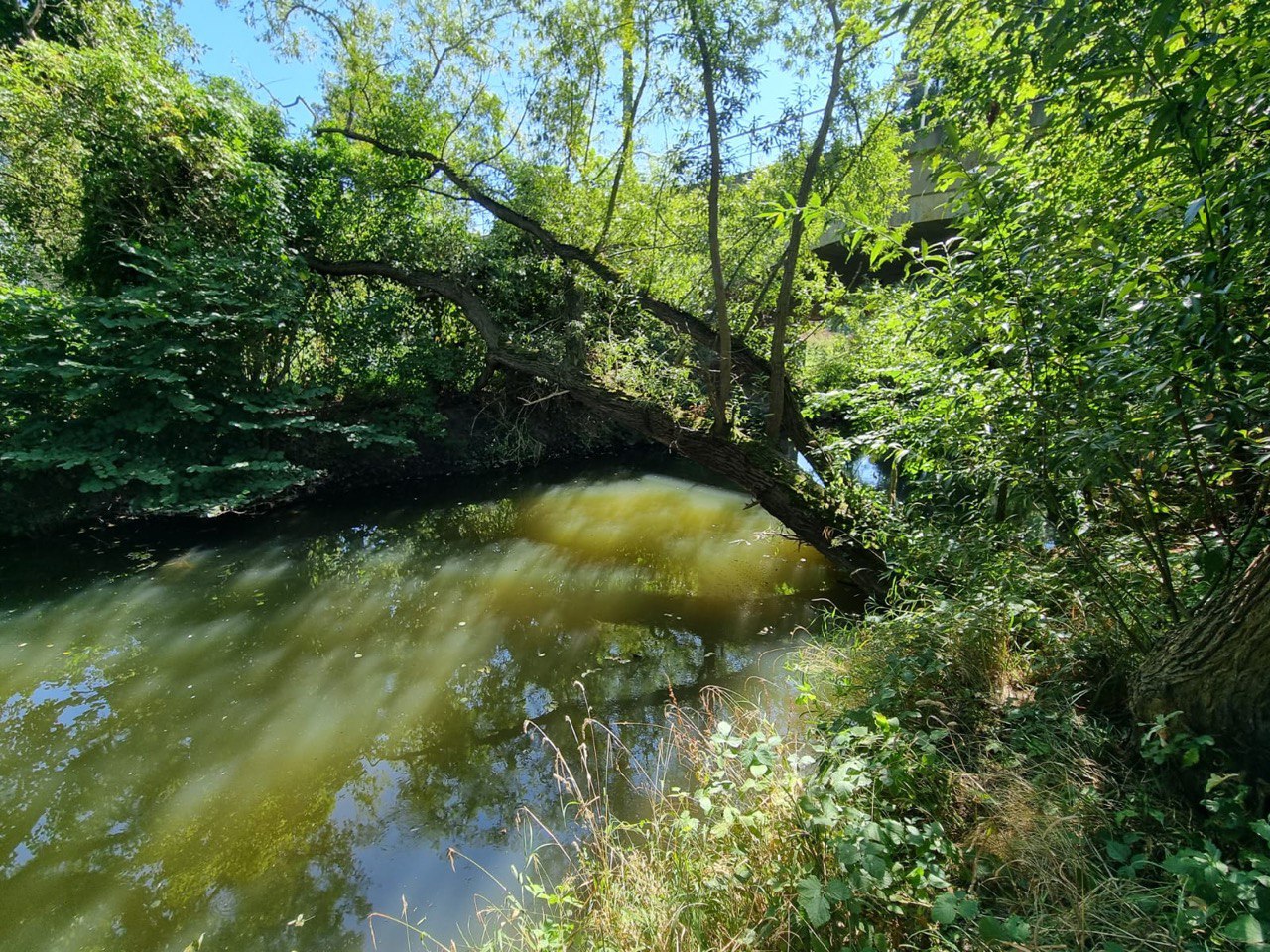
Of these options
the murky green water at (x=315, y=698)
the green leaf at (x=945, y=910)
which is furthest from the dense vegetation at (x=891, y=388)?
the murky green water at (x=315, y=698)

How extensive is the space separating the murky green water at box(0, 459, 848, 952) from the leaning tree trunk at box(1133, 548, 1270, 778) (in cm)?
245

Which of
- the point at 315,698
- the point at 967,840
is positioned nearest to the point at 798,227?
the point at 967,840

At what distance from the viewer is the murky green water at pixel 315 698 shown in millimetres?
2334

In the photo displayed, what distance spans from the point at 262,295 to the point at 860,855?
7.98 meters

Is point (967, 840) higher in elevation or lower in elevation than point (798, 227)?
lower

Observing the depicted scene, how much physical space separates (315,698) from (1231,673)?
169 inches

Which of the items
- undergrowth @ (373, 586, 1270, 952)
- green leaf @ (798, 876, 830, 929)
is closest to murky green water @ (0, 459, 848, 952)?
undergrowth @ (373, 586, 1270, 952)

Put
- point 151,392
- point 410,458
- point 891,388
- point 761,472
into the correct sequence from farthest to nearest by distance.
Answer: point 410,458, point 151,392, point 761,472, point 891,388

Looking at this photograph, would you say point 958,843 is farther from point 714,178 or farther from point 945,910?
point 714,178

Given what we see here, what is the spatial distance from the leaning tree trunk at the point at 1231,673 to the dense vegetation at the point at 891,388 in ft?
0.04

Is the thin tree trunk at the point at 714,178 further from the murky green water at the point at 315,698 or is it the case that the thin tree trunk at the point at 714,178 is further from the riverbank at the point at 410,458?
the riverbank at the point at 410,458

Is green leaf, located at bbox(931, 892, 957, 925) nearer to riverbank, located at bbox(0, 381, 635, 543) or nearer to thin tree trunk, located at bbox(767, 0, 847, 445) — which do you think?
thin tree trunk, located at bbox(767, 0, 847, 445)

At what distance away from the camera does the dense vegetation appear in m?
1.37

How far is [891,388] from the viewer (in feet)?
10.6
